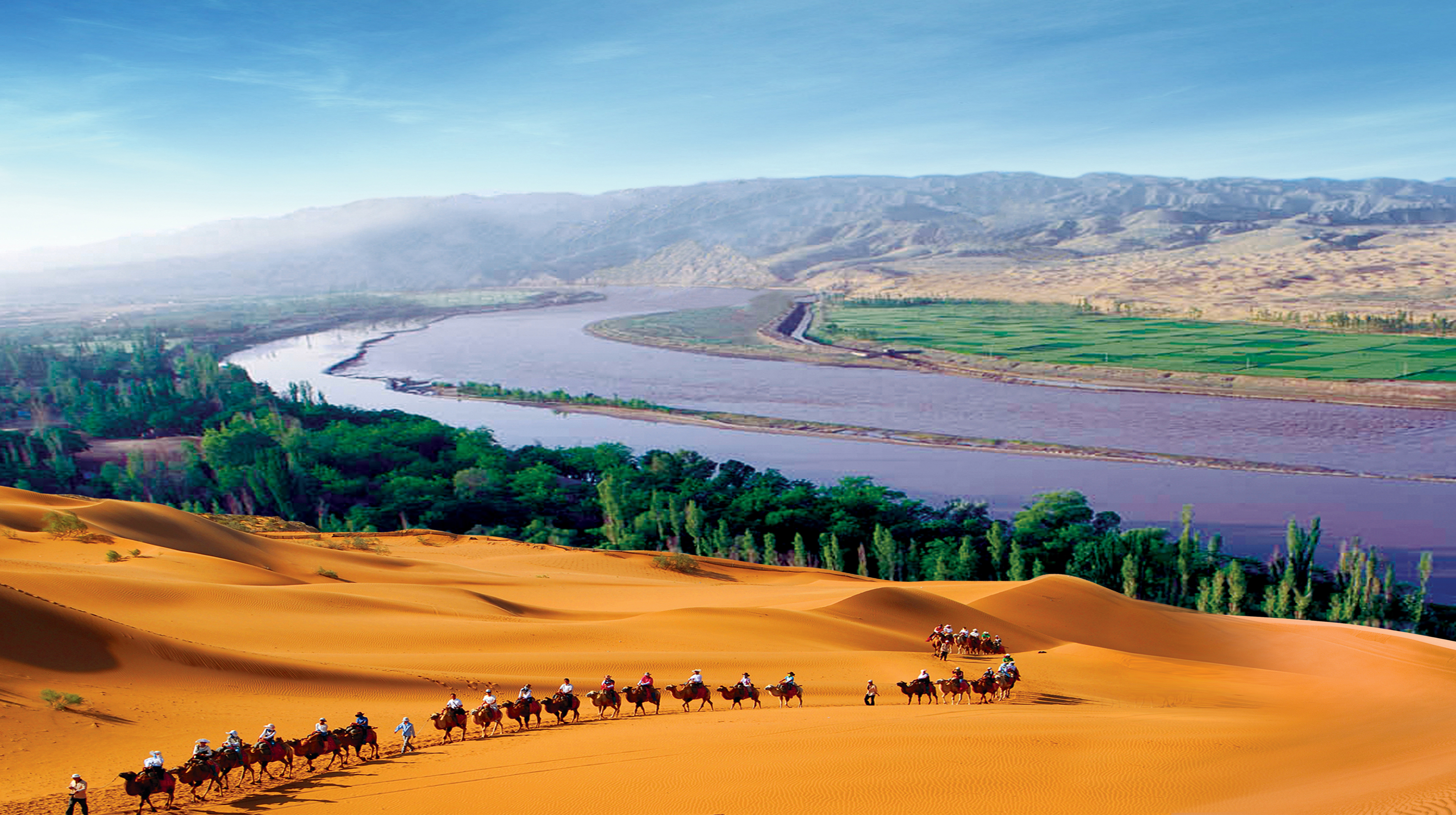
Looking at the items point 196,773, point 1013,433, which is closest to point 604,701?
point 196,773

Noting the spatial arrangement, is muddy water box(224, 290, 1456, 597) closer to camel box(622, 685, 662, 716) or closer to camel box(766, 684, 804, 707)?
camel box(766, 684, 804, 707)

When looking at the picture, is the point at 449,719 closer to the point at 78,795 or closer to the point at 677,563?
the point at 78,795

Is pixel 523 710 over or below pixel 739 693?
over

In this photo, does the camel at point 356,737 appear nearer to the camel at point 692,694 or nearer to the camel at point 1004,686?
the camel at point 692,694

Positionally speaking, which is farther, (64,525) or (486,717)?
(64,525)

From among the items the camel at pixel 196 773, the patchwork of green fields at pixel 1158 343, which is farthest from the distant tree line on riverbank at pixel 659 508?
the patchwork of green fields at pixel 1158 343

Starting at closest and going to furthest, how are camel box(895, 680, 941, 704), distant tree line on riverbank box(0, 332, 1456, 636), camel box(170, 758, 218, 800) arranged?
camel box(170, 758, 218, 800)
camel box(895, 680, 941, 704)
distant tree line on riverbank box(0, 332, 1456, 636)

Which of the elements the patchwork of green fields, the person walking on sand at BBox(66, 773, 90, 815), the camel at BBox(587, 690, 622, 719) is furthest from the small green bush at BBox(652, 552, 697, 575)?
the patchwork of green fields
